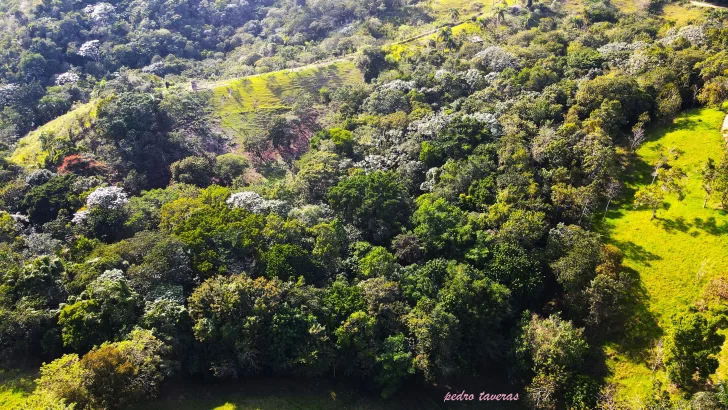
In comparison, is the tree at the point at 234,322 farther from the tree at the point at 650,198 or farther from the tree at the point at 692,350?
the tree at the point at 650,198

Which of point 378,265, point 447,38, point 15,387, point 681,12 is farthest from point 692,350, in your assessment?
point 681,12

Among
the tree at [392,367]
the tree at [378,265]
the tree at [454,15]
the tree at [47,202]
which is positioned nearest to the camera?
the tree at [392,367]

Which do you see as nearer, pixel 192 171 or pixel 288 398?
pixel 288 398

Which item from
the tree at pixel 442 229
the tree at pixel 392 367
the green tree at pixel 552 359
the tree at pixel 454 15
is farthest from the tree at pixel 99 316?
the tree at pixel 454 15

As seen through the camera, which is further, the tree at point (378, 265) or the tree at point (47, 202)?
the tree at point (47, 202)

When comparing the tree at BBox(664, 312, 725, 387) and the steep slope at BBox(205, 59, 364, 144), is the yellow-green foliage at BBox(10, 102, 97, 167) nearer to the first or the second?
the steep slope at BBox(205, 59, 364, 144)

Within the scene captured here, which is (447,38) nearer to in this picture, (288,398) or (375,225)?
(375,225)
